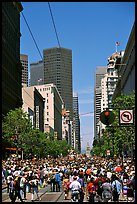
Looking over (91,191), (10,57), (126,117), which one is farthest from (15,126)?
(126,117)

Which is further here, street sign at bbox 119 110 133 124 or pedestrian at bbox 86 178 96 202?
pedestrian at bbox 86 178 96 202

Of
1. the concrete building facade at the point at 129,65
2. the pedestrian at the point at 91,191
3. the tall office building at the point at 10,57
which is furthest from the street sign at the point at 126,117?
the tall office building at the point at 10,57

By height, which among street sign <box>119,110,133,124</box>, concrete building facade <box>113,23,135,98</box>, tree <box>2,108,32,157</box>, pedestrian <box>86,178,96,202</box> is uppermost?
concrete building facade <box>113,23,135,98</box>

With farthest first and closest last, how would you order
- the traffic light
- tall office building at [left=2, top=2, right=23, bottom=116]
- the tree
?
tall office building at [left=2, top=2, right=23, bottom=116]
the tree
the traffic light

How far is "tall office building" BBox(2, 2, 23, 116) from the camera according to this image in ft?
330

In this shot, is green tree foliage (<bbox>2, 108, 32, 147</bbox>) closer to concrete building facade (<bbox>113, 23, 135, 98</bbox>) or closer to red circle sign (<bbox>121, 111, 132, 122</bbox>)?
concrete building facade (<bbox>113, 23, 135, 98</bbox>)

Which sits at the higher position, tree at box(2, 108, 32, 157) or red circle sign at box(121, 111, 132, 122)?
tree at box(2, 108, 32, 157)

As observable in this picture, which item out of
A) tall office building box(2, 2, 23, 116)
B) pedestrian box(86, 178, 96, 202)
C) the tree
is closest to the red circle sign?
pedestrian box(86, 178, 96, 202)

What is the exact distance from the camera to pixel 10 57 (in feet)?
366

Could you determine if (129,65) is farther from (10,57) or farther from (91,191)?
(91,191)

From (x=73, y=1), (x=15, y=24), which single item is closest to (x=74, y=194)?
(x=73, y=1)

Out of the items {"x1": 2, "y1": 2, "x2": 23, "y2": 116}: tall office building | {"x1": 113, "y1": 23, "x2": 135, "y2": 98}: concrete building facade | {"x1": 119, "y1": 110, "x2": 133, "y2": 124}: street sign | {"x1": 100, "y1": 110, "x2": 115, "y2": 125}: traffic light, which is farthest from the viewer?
{"x1": 2, "y1": 2, "x2": 23, "y2": 116}: tall office building

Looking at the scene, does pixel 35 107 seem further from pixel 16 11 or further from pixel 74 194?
pixel 74 194

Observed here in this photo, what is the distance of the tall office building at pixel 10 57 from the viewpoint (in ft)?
330
